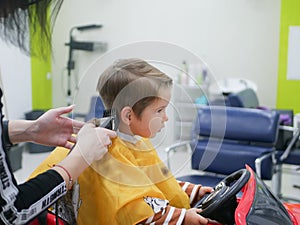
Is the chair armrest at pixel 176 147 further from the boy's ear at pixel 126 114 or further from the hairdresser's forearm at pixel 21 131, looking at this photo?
the hairdresser's forearm at pixel 21 131

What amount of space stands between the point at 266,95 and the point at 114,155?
12.0ft

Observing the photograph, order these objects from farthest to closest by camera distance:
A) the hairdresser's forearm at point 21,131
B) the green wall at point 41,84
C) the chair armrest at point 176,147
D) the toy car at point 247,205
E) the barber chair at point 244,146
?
1. the green wall at point 41,84
2. the barber chair at point 244,146
3. the chair armrest at point 176,147
4. the hairdresser's forearm at point 21,131
5. the toy car at point 247,205

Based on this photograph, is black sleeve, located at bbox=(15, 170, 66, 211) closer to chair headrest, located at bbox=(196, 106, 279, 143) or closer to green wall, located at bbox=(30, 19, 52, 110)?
chair headrest, located at bbox=(196, 106, 279, 143)

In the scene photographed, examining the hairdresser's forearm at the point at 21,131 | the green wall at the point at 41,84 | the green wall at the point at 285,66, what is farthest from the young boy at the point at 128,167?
the green wall at the point at 41,84

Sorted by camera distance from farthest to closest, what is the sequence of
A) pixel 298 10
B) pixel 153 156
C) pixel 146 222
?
pixel 298 10 → pixel 153 156 → pixel 146 222

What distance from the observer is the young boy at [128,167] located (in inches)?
44.6

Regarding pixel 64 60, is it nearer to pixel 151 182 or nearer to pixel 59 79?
pixel 59 79

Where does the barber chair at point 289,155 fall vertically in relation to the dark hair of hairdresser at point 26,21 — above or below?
below

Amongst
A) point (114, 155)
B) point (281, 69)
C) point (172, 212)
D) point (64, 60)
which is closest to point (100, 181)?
point (114, 155)

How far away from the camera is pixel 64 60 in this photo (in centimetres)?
514

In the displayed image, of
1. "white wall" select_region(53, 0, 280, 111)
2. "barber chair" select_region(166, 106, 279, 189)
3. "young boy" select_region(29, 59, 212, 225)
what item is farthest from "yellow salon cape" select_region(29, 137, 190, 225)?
"white wall" select_region(53, 0, 280, 111)

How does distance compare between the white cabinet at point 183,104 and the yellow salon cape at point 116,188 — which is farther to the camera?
the white cabinet at point 183,104

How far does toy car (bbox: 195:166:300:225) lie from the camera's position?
43.6 inches

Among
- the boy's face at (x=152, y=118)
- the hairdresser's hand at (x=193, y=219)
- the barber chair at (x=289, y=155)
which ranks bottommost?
the barber chair at (x=289, y=155)
